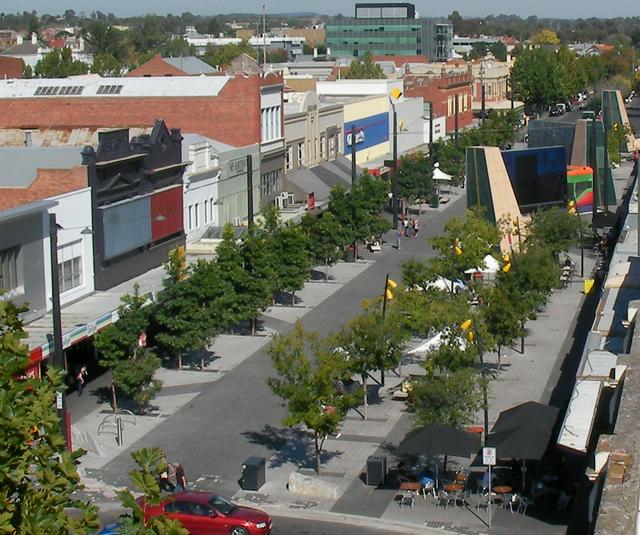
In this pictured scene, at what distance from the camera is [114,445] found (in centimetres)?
2927

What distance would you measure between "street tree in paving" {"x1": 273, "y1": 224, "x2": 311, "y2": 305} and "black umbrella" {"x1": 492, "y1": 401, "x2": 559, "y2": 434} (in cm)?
1714

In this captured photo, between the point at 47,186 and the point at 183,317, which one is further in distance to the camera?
the point at 47,186

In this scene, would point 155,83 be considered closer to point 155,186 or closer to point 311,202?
point 311,202

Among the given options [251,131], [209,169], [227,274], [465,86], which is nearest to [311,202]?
[251,131]

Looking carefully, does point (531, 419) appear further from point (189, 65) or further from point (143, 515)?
point (189, 65)

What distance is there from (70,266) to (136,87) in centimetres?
2644

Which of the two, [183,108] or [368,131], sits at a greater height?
[183,108]

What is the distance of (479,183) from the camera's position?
55.2m

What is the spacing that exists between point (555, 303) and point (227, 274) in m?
14.9

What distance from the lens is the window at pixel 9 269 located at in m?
33.0

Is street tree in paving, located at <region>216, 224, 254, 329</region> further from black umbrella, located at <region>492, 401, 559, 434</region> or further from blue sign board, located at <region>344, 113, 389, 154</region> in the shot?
blue sign board, located at <region>344, 113, 389, 154</region>

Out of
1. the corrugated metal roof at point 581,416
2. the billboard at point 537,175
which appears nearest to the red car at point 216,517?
the corrugated metal roof at point 581,416

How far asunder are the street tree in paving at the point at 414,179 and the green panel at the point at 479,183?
477 inches

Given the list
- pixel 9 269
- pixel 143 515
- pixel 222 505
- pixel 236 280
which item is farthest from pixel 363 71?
pixel 143 515
